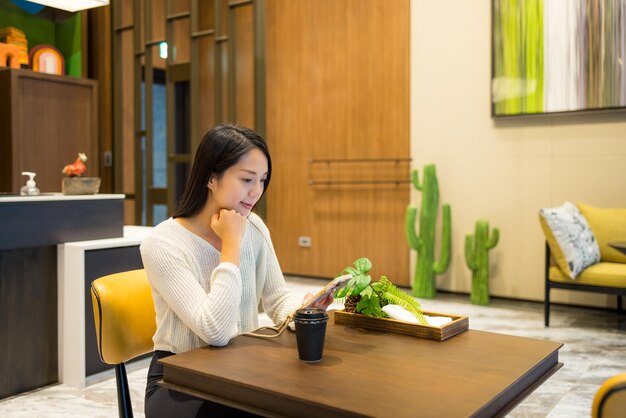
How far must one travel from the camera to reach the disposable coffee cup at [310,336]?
127cm

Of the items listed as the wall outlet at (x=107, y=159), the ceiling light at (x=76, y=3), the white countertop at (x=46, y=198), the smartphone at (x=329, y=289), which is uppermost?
the ceiling light at (x=76, y=3)

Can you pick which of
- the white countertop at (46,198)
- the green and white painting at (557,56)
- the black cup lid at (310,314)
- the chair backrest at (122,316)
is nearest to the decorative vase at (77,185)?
the white countertop at (46,198)

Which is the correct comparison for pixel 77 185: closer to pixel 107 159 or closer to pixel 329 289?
pixel 329 289

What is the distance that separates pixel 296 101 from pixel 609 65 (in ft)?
9.85

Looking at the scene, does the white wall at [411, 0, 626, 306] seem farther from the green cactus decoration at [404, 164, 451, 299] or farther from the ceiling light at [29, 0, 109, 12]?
the ceiling light at [29, 0, 109, 12]

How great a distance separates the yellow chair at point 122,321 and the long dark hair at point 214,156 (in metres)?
0.23

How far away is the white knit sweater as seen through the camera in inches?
58.0

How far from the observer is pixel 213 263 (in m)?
1.69

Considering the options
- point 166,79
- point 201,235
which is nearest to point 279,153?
point 166,79

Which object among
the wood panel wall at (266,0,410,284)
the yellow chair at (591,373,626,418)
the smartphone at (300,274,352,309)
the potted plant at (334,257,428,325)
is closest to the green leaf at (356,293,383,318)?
the potted plant at (334,257,428,325)

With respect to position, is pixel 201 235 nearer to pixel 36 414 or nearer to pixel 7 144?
pixel 36 414

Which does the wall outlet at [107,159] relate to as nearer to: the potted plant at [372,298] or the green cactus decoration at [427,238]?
the green cactus decoration at [427,238]

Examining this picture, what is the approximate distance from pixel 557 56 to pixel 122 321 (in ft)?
14.7

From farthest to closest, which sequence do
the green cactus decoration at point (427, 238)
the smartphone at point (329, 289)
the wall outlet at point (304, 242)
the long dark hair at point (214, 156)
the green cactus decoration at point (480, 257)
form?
1. the wall outlet at point (304, 242)
2. the green cactus decoration at point (427, 238)
3. the green cactus decoration at point (480, 257)
4. the long dark hair at point (214, 156)
5. the smartphone at point (329, 289)
